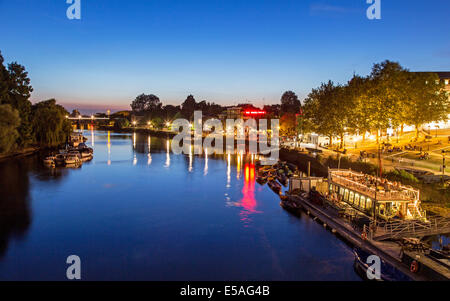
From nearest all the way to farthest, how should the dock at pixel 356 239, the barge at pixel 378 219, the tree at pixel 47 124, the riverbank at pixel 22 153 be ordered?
the barge at pixel 378 219
the dock at pixel 356 239
the riverbank at pixel 22 153
the tree at pixel 47 124

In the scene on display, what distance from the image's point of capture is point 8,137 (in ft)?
197

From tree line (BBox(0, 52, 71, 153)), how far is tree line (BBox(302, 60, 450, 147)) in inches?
2483

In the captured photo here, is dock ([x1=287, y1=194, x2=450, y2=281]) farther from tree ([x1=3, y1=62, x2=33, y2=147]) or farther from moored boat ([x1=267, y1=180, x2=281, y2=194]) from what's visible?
tree ([x1=3, y1=62, x2=33, y2=147])

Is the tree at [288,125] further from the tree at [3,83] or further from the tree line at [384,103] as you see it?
the tree at [3,83]

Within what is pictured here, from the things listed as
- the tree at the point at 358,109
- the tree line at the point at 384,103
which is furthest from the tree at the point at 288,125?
the tree at the point at 358,109

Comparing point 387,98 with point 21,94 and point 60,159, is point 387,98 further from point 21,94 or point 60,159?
point 21,94

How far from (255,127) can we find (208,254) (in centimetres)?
13801

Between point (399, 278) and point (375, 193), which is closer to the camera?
point (399, 278)

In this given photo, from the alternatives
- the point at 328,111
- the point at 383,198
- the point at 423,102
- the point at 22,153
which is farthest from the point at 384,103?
the point at 22,153

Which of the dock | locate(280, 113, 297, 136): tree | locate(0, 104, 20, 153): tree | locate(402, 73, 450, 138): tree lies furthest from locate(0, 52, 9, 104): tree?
locate(280, 113, 297, 136): tree

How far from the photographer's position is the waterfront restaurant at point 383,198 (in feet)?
82.5

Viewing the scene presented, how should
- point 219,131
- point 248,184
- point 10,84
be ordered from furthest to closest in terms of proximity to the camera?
1. point 219,131
2. point 10,84
3. point 248,184
